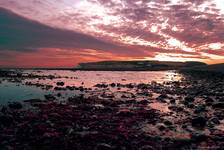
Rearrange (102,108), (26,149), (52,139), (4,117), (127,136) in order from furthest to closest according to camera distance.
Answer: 1. (102,108)
2. (4,117)
3. (127,136)
4. (52,139)
5. (26,149)

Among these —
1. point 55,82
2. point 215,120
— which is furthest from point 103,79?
point 215,120

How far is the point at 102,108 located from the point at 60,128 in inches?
365

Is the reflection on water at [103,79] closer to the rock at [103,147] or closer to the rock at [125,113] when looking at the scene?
the rock at [125,113]

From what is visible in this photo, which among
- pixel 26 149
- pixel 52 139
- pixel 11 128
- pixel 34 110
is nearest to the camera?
pixel 26 149

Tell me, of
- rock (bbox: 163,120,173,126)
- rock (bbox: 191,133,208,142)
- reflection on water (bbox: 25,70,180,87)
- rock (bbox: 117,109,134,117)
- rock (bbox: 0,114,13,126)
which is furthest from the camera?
reflection on water (bbox: 25,70,180,87)

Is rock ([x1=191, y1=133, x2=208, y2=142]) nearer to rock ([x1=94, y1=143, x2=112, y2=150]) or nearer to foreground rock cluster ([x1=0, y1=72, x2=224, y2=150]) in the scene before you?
foreground rock cluster ([x1=0, y1=72, x2=224, y2=150])

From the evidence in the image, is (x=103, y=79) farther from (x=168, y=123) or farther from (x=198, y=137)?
(x=198, y=137)

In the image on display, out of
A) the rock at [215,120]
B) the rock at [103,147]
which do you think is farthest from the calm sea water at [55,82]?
the rock at [215,120]

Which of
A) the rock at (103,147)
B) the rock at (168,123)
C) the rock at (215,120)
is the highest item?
the rock at (215,120)

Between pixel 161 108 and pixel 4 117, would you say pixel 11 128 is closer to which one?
pixel 4 117

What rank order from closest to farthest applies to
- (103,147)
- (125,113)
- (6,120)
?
(103,147)
(6,120)
(125,113)

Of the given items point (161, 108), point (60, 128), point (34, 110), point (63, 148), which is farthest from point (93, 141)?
point (161, 108)

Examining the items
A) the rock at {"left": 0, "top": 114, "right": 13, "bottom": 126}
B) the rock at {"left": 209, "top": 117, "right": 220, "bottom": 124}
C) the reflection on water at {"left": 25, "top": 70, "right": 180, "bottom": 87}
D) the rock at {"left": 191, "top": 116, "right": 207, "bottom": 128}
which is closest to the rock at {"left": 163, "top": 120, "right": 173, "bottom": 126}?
the rock at {"left": 191, "top": 116, "right": 207, "bottom": 128}

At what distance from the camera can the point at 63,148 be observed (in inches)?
598
